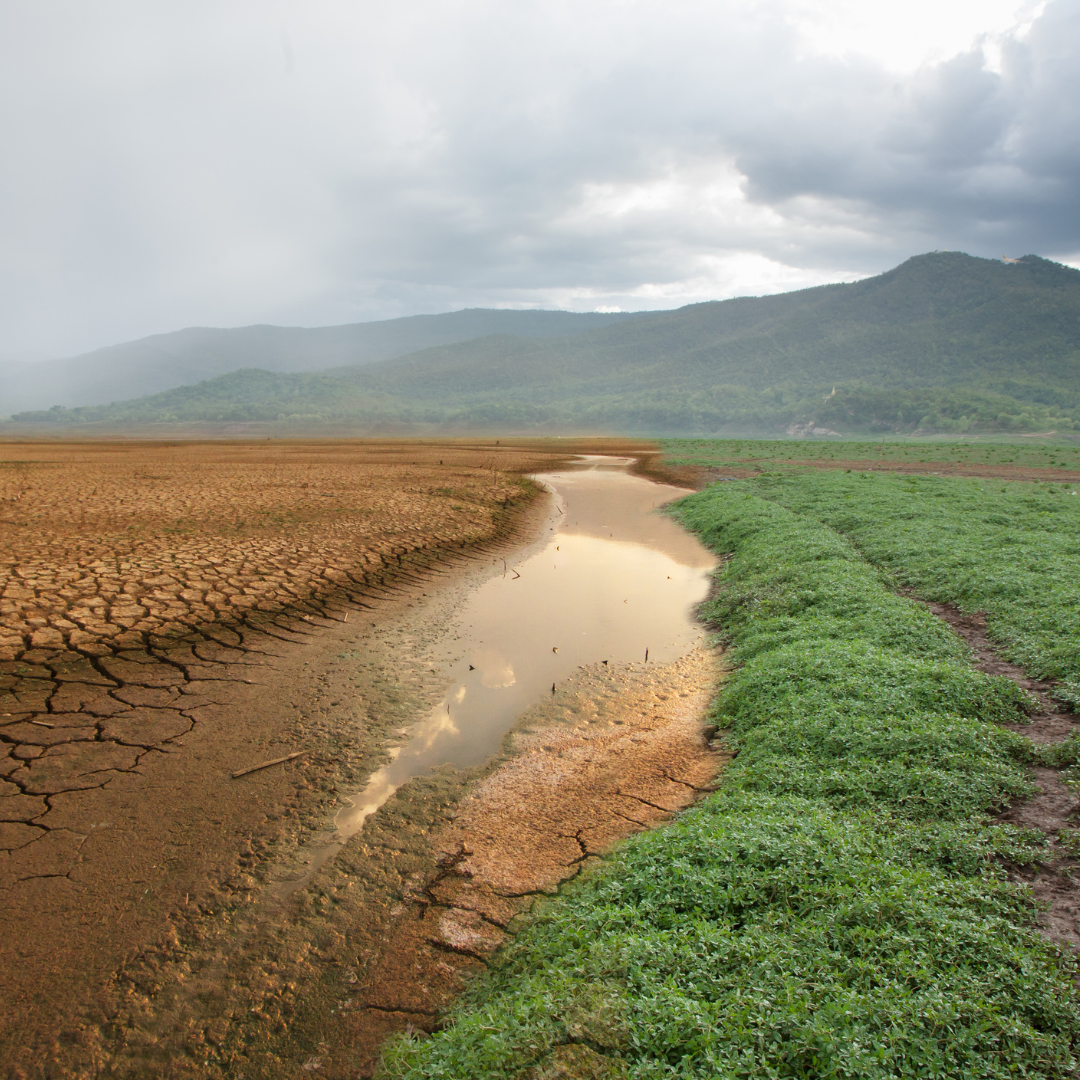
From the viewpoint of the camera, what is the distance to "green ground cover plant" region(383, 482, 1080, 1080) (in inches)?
108

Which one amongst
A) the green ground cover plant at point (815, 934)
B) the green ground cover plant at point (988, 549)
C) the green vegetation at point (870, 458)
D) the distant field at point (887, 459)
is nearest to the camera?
the green ground cover plant at point (815, 934)

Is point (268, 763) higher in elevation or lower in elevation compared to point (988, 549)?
lower

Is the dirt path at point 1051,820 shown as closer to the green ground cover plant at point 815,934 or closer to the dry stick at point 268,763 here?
the green ground cover plant at point 815,934

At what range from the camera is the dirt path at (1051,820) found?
3496 millimetres

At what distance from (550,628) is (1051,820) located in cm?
655

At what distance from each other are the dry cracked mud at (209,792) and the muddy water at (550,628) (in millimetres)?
351

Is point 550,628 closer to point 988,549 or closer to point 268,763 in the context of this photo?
point 268,763

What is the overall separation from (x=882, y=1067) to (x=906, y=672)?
4716mm

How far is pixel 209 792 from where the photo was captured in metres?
5.34

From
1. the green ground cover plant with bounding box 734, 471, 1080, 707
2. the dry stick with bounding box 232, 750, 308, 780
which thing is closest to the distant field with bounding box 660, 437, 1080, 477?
the green ground cover plant with bounding box 734, 471, 1080, 707

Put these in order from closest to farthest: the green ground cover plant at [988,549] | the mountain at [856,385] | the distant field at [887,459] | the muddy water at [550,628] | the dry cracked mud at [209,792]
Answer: the dry cracked mud at [209,792] → the muddy water at [550,628] → the green ground cover plant at [988,549] → the distant field at [887,459] → the mountain at [856,385]

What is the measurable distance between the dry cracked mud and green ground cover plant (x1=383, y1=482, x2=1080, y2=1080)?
25.4 inches

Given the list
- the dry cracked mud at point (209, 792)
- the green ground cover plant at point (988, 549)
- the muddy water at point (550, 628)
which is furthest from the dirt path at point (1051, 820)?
the muddy water at point (550, 628)

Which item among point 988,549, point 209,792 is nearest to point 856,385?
point 988,549
